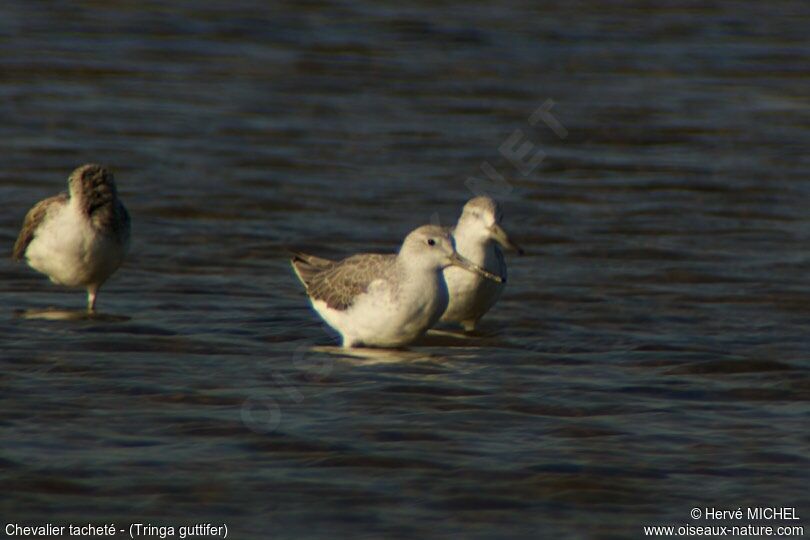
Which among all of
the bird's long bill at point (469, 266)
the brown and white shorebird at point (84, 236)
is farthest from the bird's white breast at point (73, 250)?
the bird's long bill at point (469, 266)

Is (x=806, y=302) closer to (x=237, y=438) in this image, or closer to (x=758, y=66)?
(x=237, y=438)

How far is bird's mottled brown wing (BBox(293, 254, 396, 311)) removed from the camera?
10930 millimetres

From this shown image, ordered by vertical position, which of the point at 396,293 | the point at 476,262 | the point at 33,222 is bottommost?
the point at 396,293

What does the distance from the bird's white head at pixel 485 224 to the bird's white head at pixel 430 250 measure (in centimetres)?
61

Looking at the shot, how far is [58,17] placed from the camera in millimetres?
24266

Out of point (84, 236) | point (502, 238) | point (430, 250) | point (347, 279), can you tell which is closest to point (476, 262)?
point (502, 238)

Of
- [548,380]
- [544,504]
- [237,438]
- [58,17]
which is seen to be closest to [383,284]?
[548,380]

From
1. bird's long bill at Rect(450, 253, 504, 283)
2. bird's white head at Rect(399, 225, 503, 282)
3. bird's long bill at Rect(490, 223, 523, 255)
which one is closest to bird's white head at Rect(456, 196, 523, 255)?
bird's long bill at Rect(490, 223, 523, 255)

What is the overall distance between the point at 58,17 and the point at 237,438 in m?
16.4

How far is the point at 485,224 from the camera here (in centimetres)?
1150

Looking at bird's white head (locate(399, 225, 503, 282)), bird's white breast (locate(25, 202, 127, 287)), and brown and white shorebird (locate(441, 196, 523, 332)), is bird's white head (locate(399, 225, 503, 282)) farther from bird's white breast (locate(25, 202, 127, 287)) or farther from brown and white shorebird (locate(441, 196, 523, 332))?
bird's white breast (locate(25, 202, 127, 287))

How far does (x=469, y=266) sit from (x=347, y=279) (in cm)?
80

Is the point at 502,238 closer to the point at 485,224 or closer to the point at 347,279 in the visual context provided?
the point at 485,224

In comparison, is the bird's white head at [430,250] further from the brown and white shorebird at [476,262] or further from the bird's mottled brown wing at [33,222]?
the bird's mottled brown wing at [33,222]
